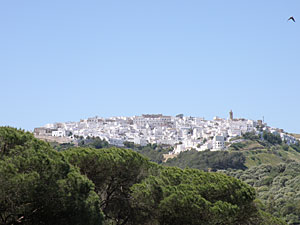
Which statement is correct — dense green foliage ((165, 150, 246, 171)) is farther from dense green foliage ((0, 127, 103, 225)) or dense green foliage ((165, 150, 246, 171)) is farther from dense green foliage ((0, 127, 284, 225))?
dense green foliage ((0, 127, 103, 225))

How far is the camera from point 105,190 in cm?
2414

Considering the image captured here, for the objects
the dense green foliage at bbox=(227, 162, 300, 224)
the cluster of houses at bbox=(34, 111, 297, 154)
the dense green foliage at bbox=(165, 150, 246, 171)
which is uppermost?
the cluster of houses at bbox=(34, 111, 297, 154)

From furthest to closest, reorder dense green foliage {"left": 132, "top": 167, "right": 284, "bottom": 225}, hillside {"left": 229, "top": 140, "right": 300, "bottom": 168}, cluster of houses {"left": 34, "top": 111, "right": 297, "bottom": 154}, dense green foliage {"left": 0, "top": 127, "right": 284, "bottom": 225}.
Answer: cluster of houses {"left": 34, "top": 111, "right": 297, "bottom": 154} → hillside {"left": 229, "top": 140, "right": 300, "bottom": 168} → dense green foliage {"left": 132, "top": 167, "right": 284, "bottom": 225} → dense green foliage {"left": 0, "top": 127, "right": 284, "bottom": 225}

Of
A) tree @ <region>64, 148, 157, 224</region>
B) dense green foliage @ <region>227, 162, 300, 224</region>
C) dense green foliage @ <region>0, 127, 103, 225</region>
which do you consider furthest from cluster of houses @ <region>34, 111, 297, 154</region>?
dense green foliage @ <region>0, 127, 103, 225</region>

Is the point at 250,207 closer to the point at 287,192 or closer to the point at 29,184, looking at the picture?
the point at 29,184

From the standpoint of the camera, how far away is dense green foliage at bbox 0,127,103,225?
1753cm

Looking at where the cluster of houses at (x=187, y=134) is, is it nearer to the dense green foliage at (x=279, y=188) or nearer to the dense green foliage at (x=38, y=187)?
the dense green foliage at (x=279, y=188)

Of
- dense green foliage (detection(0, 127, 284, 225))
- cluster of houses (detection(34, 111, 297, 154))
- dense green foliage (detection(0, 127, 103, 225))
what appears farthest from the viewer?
cluster of houses (detection(34, 111, 297, 154))

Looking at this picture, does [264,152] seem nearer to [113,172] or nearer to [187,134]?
[187,134]

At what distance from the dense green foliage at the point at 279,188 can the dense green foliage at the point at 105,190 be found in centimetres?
2095

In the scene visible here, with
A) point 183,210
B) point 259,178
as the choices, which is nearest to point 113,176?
point 183,210

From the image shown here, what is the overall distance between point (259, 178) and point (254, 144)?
207 ft

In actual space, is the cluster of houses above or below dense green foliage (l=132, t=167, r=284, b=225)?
above

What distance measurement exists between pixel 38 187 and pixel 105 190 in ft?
21.3
